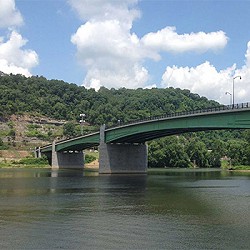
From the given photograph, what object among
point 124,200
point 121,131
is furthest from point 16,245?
point 121,131

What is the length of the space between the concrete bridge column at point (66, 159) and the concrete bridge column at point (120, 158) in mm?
46571

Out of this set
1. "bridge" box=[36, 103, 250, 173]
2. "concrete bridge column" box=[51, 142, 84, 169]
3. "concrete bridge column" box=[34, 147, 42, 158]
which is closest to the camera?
"bridge" box=[36, 103, 250, 173]

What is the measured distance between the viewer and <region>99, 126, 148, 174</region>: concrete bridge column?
321 feet

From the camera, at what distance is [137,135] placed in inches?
3541

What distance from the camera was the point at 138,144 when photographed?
333ft

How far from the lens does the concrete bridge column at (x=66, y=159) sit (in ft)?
472

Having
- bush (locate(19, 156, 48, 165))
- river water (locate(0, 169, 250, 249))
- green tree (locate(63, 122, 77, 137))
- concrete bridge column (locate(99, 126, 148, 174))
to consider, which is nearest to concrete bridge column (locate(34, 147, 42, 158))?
bush (locate(19, 156, 48, 165))

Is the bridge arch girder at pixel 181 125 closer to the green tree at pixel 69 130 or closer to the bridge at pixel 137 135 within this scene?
the bridge at pixel 137 135

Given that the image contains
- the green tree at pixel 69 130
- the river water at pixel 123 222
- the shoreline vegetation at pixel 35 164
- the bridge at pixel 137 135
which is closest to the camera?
the river water at pixel 123 222

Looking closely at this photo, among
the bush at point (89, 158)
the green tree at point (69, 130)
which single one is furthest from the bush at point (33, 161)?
the green tree at point (69, 130)

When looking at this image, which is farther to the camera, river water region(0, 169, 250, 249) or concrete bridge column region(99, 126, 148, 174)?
concrete bridge column region(99, 126, 148, 174)

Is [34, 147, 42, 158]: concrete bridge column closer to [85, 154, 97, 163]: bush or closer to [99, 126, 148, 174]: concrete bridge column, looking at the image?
[85, 154, 97, 163]: bush

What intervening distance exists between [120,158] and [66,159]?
49799 mm

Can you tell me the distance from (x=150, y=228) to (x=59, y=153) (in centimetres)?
11967
